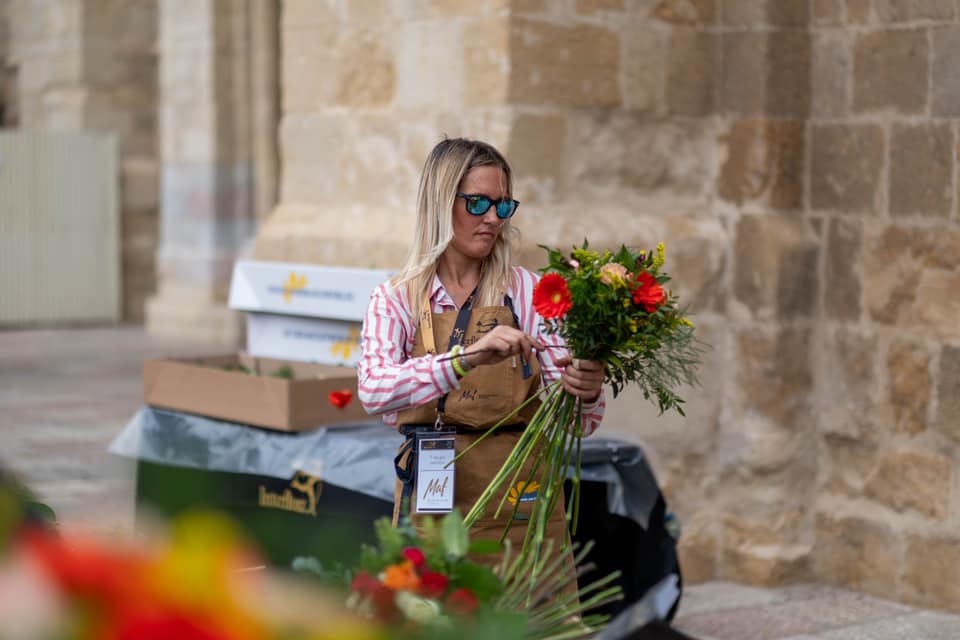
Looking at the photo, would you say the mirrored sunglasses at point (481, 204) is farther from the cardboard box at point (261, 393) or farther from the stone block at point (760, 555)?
the stone block at point (760, 555)

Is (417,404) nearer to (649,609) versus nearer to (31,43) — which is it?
(649,609)

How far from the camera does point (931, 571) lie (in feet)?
17.2

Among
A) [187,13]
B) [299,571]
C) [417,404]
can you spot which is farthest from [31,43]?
[299,571]

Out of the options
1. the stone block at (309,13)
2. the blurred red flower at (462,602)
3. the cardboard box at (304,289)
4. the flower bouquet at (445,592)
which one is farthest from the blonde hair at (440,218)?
the stone block at (309,13)

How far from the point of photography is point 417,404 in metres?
3.02

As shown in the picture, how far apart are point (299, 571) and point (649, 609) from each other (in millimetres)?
476

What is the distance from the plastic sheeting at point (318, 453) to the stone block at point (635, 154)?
1207 millimetres

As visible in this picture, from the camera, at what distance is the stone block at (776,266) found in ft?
18.3

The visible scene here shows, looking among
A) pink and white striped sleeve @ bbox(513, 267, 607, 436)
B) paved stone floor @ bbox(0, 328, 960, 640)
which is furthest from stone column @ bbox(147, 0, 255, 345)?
pink and white striped sleeve @ bbox(513, 267, 607, 436)

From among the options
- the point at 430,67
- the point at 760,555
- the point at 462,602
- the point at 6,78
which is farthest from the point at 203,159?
the point at 462,602

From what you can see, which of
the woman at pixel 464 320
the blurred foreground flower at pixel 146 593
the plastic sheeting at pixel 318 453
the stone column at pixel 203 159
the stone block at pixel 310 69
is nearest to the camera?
the blurred foreground flower at pixel 146 593

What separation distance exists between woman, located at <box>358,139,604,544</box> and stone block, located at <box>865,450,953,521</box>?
7.86ft

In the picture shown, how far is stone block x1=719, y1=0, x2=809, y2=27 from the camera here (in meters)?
5.59

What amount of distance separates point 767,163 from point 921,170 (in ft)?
1.91
